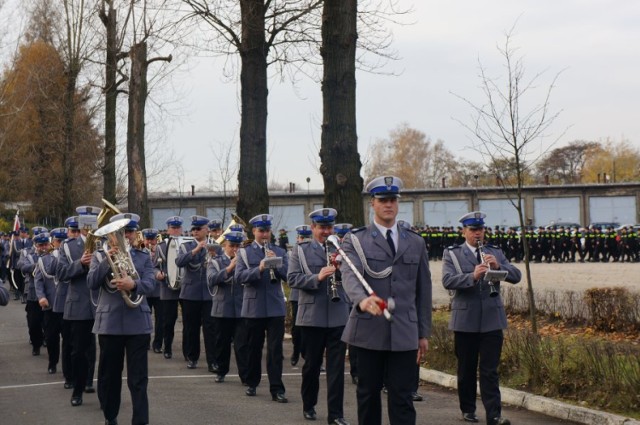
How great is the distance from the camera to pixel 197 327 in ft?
52.3

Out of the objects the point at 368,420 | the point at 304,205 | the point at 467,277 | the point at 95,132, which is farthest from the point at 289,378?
the point at 304,205

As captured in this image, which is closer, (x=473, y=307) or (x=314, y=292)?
(x=473, y=307)

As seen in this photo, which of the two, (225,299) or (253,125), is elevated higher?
(253,125)

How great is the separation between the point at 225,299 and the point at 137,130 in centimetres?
1796

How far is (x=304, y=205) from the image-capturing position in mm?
71812

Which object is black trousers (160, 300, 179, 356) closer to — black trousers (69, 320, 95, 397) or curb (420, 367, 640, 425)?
black trousers (69, 320, 95, 397)

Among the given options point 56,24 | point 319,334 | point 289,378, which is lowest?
point 289,378

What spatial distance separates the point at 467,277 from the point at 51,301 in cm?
710

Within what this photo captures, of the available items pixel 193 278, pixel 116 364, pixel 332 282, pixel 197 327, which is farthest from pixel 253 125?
pixel 116 364

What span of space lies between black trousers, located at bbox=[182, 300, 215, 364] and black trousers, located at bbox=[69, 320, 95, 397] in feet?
11.2

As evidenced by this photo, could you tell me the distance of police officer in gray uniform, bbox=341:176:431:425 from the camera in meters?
7.55

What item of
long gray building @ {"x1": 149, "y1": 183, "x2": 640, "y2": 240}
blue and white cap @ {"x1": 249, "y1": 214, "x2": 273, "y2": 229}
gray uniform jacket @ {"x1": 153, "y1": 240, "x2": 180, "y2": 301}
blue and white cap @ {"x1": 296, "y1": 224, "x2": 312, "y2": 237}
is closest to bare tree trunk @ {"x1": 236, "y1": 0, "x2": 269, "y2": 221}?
gray uniform jacket @ {"x1": 153, "y1": 240, "x2": 180, "y2": 301}

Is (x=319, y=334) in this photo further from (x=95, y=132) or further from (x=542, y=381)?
(x=95, y=132)

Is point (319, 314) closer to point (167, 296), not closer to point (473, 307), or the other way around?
point (473, 307)
